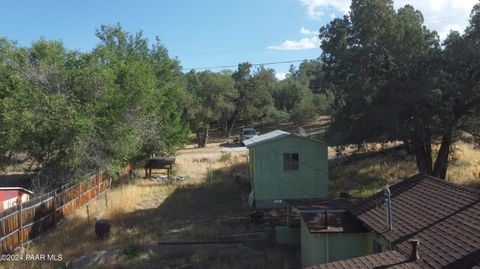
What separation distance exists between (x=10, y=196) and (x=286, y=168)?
33.7 feet

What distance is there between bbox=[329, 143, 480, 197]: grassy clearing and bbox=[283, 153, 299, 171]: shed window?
10.3ft

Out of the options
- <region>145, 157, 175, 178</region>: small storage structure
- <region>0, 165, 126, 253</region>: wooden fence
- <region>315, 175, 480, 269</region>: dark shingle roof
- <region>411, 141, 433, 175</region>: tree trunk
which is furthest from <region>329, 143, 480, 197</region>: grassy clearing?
<region>0, 165, 126, 253</region>: wooden fence

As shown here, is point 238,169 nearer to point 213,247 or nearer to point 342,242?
point 213,247

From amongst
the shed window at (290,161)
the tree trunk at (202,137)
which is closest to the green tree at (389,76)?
the shed window at (290,161)

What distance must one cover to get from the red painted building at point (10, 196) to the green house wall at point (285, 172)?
867 centimetres

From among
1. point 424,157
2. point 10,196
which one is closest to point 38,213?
point 10,196

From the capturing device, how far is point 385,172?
25484mm

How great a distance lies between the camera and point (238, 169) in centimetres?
3144

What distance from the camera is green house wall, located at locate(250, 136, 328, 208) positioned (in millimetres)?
19938

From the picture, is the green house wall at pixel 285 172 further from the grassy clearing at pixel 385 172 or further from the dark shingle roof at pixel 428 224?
the dark shingle roof at pixel 428 224

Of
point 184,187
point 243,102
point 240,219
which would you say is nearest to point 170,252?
point 240,219

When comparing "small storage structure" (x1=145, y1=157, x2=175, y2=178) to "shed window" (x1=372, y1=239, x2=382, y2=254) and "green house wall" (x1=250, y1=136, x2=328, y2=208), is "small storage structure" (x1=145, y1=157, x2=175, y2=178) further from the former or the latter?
"shed window" (x1=372, y1=239, x2=382, y2=254)

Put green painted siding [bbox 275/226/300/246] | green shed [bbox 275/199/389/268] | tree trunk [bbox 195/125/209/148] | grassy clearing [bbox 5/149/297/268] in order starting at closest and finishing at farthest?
green shed [bbox 275/199/389/268] → grassy clearing [bbox 5/149/297/268] → green painted siding [bbox 275/226/300/246] → tree trunk [bbox 195/125/209/148]

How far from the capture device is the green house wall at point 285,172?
65.4 feet
